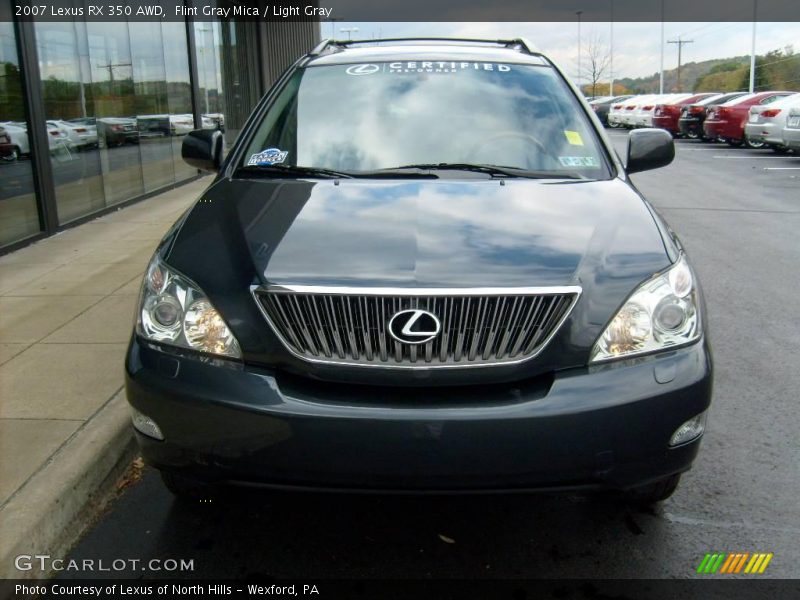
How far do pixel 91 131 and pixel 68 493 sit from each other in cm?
795

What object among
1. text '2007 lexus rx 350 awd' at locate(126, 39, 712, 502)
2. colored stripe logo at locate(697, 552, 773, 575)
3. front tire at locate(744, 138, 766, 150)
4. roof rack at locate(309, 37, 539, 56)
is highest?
roof rack at locate(309, 37, 539, 56)

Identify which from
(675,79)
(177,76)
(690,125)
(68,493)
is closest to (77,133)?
(177,76)

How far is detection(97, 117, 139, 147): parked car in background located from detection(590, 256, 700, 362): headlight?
9268 millimetres

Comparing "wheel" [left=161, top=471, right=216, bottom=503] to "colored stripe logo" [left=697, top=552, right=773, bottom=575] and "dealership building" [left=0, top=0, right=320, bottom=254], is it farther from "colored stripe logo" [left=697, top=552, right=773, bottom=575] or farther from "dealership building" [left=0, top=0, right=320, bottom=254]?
"dealership building" [left=0, top=0, right=320, bottom=254]

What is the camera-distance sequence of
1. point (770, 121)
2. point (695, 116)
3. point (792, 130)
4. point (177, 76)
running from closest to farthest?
point (177, 76)
point (792, 130)
point (770, 121)
point (695, 116)

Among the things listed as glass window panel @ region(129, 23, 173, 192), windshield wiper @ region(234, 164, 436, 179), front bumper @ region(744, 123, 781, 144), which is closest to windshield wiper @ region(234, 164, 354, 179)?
windshield wiper @ region(234, 164, 436, 179)

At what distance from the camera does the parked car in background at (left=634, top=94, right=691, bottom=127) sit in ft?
99.2

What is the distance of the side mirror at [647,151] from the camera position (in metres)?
4.18

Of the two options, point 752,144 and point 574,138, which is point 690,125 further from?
point 574,138

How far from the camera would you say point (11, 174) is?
794 cm

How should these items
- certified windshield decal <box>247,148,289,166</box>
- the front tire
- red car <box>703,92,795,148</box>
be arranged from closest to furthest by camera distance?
1. certified windshield decal <box>247,148,289,166</box>
2. the front tire
3. red car <box>703,92,795,148</box>

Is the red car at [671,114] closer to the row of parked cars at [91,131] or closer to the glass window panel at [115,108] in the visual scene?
the row of parked cars at [91,131]

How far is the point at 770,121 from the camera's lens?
713 inches

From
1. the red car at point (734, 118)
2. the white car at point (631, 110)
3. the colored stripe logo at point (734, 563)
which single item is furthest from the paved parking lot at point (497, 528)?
the white car at point (631, 110)
